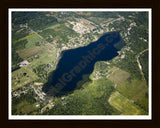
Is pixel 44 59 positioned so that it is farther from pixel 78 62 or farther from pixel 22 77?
Result: pixel 78 62

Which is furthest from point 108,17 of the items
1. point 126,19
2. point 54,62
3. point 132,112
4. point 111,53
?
point 132,112

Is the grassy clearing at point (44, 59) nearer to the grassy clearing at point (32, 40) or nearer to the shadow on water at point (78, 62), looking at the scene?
the shadow on water at point (78, 62)

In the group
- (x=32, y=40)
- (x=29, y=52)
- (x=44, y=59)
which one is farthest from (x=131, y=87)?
(x=32, y=40)

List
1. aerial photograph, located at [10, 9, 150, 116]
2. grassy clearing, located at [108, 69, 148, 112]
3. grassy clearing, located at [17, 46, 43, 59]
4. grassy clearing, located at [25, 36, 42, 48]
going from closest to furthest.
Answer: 1. aerial photograph, located at [10, 9, 150, 116]
2. grassy clearing, located at [108, 69, 148, 112]
3. grassy clearing, located at [17, 46, 43, 59]
4. grassy clearing, located at [25, 36, 42, 48]

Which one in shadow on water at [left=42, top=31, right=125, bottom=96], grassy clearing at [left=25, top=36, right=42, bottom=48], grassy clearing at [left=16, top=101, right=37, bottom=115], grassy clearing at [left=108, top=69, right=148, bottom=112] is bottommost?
grassy clearing at [left=16, top=101, right=37, bottom=115]

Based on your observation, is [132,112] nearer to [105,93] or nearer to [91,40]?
[105,93]

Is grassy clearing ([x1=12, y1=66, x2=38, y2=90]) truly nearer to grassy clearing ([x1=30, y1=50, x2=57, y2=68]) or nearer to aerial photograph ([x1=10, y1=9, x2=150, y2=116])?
aerial photograph ([x1=10, y1=9, x2=150, y2=116])

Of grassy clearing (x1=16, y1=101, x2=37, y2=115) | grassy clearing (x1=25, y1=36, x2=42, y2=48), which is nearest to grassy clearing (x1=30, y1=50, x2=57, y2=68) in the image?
grassy clearing (x1=25, y1=36, x2=42, y2=48)
